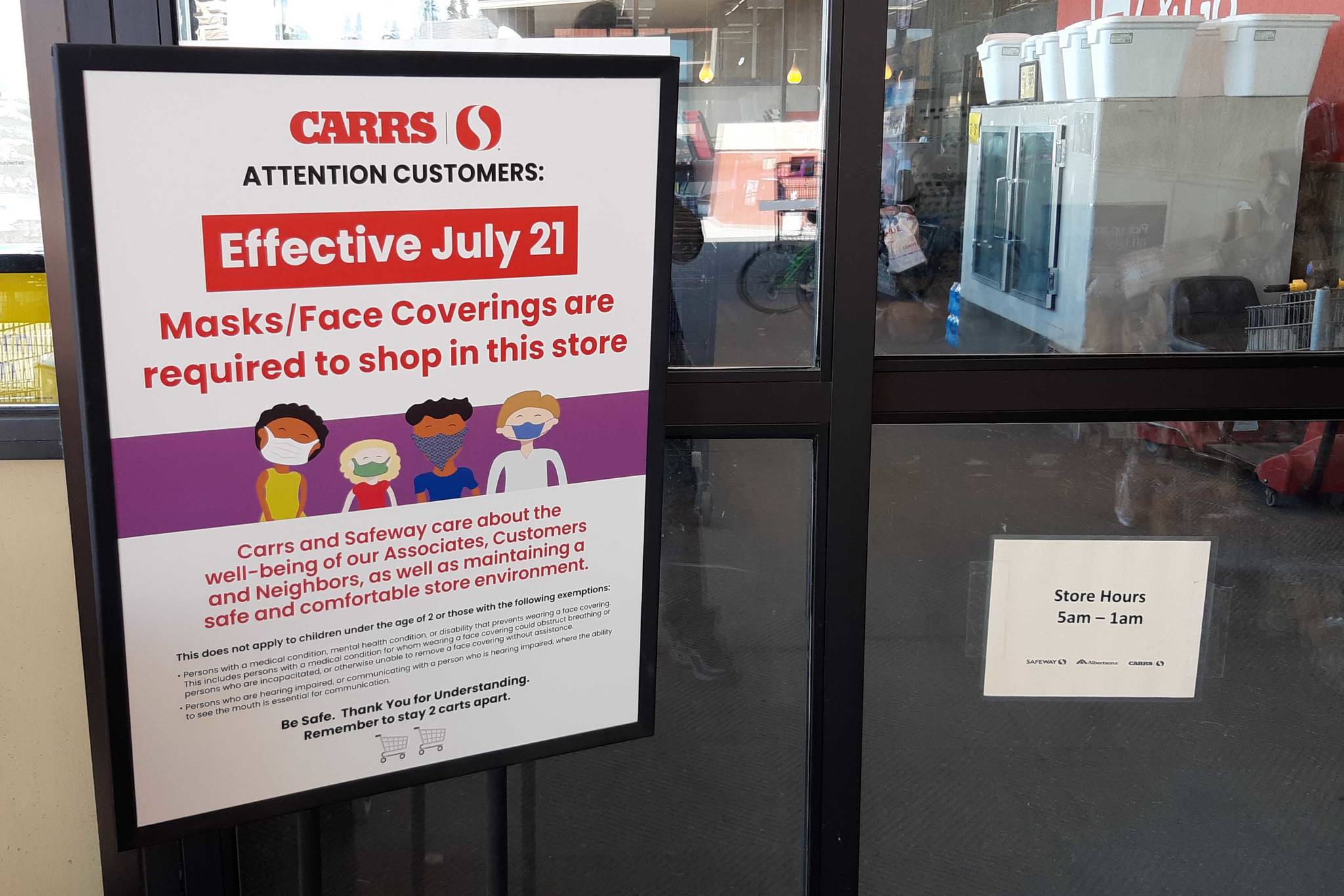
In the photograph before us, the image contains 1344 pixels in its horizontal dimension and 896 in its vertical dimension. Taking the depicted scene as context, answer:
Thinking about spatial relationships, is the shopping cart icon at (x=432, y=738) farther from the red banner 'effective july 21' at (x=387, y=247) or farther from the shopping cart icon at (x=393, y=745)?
the red banner 'effective july 21' at (x=387, y=247)

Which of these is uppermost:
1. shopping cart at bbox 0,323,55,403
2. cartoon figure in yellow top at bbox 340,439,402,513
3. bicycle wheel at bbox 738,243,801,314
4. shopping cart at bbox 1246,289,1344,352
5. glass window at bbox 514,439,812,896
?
bicycle wheel at bbox 738,243,801,314

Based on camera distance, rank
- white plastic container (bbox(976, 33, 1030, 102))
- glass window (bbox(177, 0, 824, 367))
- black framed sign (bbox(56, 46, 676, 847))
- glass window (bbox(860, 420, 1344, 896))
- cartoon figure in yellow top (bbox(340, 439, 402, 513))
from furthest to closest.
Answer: glass window (bbox(860, 420, 1344, 896))
white plastic container (bbox(976, 33, 1030, 102))
glass window (bbox(177, 0, 824, 367))
cartoon figure in yellow top (bbox(340, 439, 402, 513))
black framed sign (bbox(56, 46, 676, 847))

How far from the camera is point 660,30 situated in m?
1.74

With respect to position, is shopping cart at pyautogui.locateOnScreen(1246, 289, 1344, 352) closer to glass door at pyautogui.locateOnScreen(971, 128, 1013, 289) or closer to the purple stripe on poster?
glass door at pyautogui.locateOnScreen(971, 128, 1013, 289)

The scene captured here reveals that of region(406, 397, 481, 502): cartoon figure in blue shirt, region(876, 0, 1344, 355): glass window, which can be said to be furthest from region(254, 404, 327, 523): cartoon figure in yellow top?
region(876, 0, 1344, 355): glass window

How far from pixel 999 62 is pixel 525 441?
1.00 metres

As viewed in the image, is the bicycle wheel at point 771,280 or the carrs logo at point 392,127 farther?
the bicycle wheel at point 771,280

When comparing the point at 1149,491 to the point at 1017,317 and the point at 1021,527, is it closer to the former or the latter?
the point at 1021,527

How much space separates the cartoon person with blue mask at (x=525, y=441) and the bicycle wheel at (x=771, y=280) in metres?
0.51

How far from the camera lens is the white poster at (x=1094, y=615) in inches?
77.3

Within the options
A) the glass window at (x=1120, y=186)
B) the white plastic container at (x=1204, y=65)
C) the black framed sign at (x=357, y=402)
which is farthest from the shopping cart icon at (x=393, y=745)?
the white plastic container at (x=1204, y=65)

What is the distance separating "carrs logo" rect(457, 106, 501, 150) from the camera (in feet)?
4.38

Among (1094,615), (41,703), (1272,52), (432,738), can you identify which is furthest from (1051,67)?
(41,703)

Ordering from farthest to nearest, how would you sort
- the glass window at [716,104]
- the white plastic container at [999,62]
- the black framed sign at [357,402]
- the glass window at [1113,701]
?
the glass window at [1113,701]
the white plastic container at [999,62]
the glass window at [716,104]
the black framed sign at [357,402]
